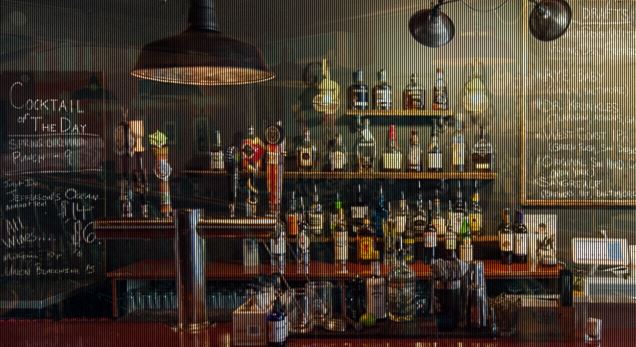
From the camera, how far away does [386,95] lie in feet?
8.54

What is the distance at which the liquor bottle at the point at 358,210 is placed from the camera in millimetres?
2576

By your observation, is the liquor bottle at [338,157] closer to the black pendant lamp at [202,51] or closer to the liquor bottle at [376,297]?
the black pendant lamp at [202,51]

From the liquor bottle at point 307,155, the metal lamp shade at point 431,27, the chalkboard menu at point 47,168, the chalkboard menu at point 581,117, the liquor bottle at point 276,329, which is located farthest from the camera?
the liquor bottle at point 307,155

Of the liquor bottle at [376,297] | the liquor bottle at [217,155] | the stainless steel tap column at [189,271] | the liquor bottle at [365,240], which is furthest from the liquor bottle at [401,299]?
the liquor bottle at [365,240]

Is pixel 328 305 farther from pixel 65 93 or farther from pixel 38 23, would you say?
pixel 38 23

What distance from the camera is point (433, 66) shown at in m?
2.45

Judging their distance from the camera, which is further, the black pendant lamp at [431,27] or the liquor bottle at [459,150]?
the liquor bottle at [459,150]

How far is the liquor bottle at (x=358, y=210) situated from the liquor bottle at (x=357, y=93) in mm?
346

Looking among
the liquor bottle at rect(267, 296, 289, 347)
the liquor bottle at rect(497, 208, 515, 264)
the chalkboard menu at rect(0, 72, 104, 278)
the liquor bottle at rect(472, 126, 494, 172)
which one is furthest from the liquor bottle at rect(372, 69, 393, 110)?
the liquor bottle at rect(267, 296, 289, 347)

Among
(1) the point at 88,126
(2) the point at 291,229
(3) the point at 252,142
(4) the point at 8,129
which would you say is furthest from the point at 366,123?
(4) the point at 8,129

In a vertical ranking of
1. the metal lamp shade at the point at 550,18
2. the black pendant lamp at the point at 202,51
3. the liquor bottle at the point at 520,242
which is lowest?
the liquor bottle at the point at 520,242

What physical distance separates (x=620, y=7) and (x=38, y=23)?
1.90 meters

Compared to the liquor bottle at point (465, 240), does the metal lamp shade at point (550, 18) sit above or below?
above

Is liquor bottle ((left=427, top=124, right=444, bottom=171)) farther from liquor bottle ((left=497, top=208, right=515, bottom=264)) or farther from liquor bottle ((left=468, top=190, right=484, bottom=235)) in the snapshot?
liquor bottle ((left=497, top=208, right=515, bottom=264))
